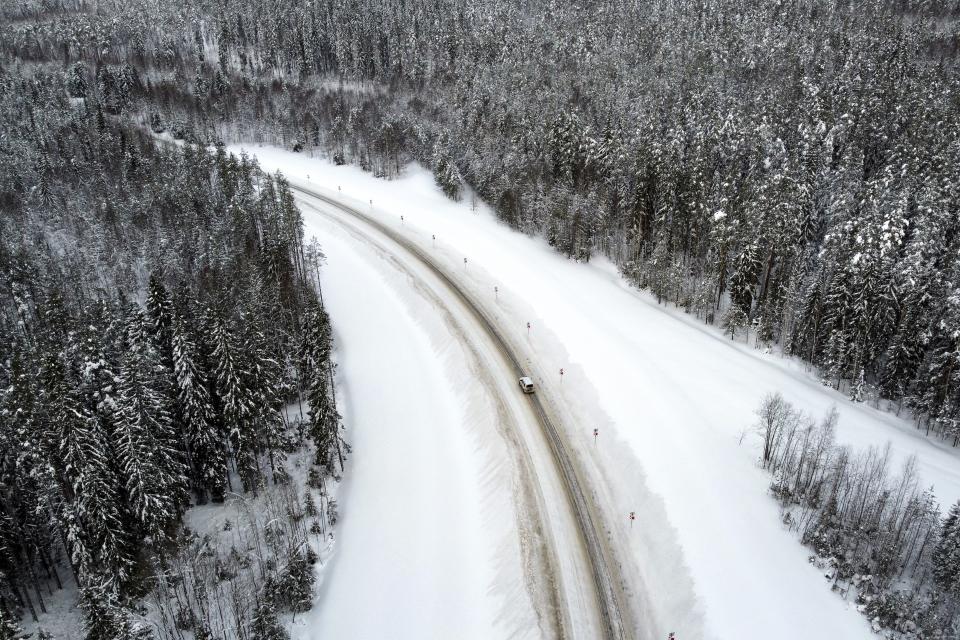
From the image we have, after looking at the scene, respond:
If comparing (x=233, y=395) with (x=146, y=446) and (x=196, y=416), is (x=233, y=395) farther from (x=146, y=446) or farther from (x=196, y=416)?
(x=146, y=446)

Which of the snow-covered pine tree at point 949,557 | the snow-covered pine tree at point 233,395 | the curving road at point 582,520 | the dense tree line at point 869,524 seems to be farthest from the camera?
the snow-covered pine tree at point 233,395

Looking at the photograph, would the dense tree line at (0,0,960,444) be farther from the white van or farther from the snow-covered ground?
the snow-covered ground

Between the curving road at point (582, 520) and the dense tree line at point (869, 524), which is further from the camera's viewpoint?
the curving road at point (582, 520)

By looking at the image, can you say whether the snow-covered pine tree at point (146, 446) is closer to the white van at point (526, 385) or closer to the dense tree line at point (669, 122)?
the white van at point (526, 385)

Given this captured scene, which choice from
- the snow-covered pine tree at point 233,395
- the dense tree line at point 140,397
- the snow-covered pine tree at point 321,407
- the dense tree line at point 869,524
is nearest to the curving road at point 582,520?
the dense tree line at point 869,524

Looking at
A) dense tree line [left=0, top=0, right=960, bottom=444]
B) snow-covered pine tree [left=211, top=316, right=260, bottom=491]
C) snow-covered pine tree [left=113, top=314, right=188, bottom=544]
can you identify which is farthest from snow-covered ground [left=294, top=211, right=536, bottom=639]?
dense tree line [left=0, top=0, right=960, bottom=444]

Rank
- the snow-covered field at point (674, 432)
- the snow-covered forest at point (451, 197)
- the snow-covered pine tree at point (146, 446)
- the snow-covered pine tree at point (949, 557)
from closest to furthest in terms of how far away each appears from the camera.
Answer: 1. the snow-covered pine tree at point (949, 557)
2. the snow-covered field at point (674, 432)
3. the snow-covered pine tree at point (146, 446)
4. the snow-covered forest at point (451, 197)

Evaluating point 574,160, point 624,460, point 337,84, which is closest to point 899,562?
point 624,460

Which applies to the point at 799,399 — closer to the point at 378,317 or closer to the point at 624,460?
the point at 624,460
